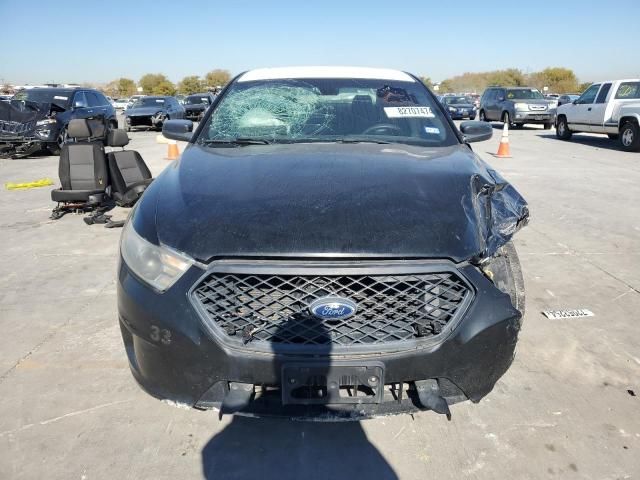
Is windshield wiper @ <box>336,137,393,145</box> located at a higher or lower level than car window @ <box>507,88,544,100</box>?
higher

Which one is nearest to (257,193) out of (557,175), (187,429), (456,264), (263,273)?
(263,273)

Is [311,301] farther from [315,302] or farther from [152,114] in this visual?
[152,114]

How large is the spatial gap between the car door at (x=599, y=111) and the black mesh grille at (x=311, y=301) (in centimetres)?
1403

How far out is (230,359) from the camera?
1.82 metres

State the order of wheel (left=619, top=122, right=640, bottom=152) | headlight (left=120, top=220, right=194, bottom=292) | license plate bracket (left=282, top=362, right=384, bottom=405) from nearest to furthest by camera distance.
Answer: license plate bracket (left=282, top=362, right=384, bottom=405), headlight (left=120, top=220, right=194, bottom=292), wheel (left=619, top=122, right=640, bottom=152)

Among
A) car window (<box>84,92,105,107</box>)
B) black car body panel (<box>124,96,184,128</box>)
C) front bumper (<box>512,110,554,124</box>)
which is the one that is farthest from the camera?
front bumper (<box>512,110,554,124</box>)

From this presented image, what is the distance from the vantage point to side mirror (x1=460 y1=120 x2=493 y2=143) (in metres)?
3.72

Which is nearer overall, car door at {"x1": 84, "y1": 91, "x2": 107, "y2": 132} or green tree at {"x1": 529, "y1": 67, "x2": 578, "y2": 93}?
car door at {"x1": 84, "y1": 91, "x2": 107, "y2": 132}

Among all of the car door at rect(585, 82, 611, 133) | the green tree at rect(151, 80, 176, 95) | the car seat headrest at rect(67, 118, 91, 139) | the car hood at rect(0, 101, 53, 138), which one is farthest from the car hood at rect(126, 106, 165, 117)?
the green tree at rect(151, 80, 176, 95)

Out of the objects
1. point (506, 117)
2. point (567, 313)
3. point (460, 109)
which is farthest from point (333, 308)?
point (460, 109)

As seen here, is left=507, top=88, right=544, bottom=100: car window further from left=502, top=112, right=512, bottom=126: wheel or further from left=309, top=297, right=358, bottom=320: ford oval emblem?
left=309, top=297, right=358, bottom=320: ford oval emblem

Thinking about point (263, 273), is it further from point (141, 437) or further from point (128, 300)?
point (141, 437)

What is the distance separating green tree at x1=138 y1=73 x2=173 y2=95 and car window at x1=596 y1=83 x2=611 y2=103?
2757 inches

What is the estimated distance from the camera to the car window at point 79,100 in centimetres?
1365
